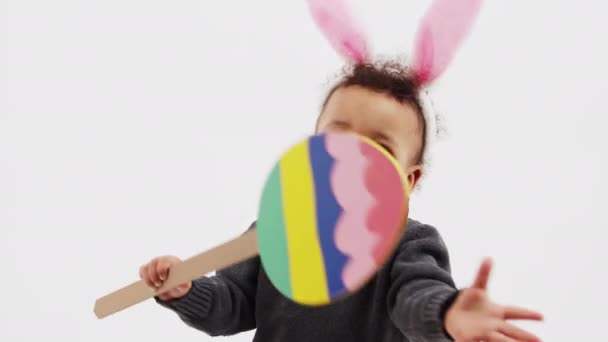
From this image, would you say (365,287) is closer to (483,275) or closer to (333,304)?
(333,304)

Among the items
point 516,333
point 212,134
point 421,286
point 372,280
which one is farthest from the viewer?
point 212,134

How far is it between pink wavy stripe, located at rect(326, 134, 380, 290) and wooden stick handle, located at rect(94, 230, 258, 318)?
0.33ft

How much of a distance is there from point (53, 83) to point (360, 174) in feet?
3.70

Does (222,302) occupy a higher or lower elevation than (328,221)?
lower

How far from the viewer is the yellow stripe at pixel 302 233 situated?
0.62 m

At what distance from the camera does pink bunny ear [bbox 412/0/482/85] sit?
2.85 ft

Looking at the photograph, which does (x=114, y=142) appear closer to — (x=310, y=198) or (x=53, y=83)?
(x=53, y=83)

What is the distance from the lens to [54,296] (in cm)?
144

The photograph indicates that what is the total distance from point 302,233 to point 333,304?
22 centimetres

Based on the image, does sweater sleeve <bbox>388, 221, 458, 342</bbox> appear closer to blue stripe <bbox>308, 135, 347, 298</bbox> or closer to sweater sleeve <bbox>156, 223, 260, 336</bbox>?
blue stripe <bbox>308, 135, 347, 298</bbox>

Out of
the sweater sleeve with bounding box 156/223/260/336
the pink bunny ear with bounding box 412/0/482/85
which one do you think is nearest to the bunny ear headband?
the pink bunny ear with bounding box 412/0/482/85

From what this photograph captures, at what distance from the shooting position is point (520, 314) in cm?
58

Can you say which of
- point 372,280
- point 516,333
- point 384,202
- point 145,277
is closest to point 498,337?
point 516,333

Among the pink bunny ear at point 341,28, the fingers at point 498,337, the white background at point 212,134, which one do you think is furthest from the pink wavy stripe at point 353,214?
the white background at point 212,134
